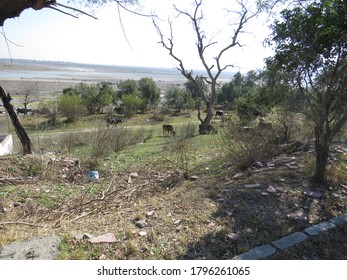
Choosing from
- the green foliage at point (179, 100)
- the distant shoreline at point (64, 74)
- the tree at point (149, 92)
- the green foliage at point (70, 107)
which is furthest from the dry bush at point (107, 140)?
the tree at point (149, 92)

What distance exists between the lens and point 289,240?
102 inches

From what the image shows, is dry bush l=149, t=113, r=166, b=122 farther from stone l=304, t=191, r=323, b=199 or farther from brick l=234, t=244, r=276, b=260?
brick l=234, t=244, r=276, b=260

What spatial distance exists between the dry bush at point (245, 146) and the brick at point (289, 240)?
2453 millimetres

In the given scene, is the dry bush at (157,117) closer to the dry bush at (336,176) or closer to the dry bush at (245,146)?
the dry bush at (245,146)

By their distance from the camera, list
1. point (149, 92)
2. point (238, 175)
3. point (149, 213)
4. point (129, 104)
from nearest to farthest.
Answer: point (149, 213), point (238, 175), point (129, 104), point (149, 92)

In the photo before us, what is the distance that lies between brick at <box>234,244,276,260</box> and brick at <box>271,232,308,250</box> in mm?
93

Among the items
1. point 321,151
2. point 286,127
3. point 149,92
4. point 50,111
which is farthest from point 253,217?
point 149,92

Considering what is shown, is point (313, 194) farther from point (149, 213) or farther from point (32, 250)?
point (32, 250)

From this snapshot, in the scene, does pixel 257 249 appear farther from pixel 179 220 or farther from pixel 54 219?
pixel 54 219

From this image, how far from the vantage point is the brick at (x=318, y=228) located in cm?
274

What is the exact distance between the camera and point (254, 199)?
3.45 m

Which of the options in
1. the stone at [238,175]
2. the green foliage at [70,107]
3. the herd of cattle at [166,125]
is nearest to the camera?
the stone at [238,175]

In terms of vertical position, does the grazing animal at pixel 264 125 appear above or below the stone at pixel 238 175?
above

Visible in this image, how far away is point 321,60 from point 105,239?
3.62 m
